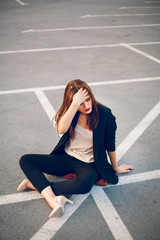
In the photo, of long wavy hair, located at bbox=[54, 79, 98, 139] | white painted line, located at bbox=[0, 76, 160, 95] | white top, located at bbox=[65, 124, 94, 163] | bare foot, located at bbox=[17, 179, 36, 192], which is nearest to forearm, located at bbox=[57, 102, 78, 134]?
long wavy hair, located at bbox=[54, 79, 98, 139]

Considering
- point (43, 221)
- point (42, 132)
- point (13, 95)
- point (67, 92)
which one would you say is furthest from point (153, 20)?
point (43, 221)

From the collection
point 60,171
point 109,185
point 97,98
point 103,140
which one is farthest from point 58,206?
point 97,98

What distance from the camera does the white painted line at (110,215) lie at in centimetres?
292

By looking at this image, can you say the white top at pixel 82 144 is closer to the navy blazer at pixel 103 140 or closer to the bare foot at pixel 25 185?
the navy blazer at pixel 103 140

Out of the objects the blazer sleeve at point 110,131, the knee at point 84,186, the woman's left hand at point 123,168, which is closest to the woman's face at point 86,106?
the blazer sleeve at point 110,131

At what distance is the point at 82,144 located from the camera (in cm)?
348

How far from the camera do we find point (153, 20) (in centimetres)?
1402

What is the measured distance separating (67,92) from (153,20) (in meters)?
12.5

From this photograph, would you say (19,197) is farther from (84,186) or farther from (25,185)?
(84,186)

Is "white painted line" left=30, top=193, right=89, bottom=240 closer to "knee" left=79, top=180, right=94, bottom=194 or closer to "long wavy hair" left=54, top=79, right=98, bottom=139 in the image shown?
"knee" left=79, top=180, right=94, bottom=194

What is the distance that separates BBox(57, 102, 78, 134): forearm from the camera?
3146mm

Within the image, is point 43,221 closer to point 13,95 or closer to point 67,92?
point 67,92

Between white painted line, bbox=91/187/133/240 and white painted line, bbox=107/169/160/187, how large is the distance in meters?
0.24

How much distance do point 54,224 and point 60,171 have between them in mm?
734
